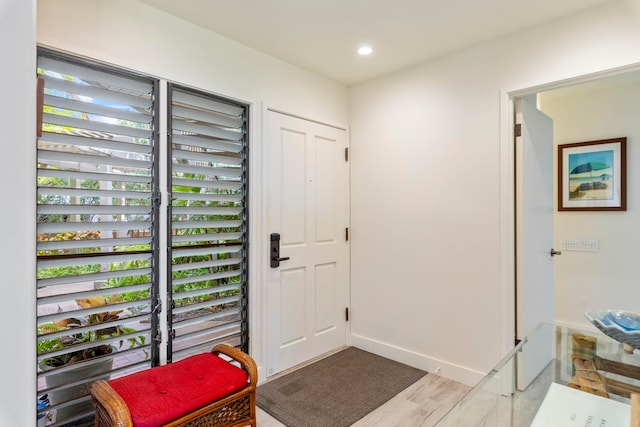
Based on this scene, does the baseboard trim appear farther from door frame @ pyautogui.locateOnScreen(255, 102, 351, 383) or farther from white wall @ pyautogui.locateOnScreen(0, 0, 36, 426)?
white wall @ pyautogui.locateOnScreen(0, 0, 36, 426)

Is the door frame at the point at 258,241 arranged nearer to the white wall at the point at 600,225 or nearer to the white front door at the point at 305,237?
the white front door at the point at 305,237

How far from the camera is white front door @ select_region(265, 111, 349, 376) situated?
8.91 ft

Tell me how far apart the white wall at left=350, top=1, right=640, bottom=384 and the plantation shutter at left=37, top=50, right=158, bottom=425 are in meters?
1.85

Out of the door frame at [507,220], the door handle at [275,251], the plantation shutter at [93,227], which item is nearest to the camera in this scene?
the plantation shutter at [93,227]

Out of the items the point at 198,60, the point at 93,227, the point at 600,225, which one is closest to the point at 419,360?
the point at 600,225

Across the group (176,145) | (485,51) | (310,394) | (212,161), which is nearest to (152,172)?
(176,145)

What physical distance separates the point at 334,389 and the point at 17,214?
240cm

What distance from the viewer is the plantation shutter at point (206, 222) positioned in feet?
7.20

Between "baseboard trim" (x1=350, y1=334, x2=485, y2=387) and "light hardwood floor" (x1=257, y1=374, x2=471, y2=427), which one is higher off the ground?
"baseboard trim" (x1=350, y1=334, x2=485, y2=387)

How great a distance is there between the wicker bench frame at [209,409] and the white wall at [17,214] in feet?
3.37

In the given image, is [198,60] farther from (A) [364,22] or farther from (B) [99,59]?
(A) [364,22]

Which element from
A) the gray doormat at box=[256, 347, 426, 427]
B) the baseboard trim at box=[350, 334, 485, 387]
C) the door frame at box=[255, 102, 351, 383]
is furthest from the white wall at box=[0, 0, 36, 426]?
the baseboard trim at box=[350, 334, 485, 387]

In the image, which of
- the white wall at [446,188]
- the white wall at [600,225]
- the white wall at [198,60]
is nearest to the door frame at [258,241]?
the white wall at [198,60]

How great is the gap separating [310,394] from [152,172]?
182 centimetres
